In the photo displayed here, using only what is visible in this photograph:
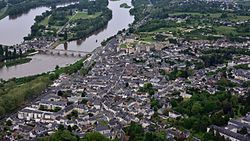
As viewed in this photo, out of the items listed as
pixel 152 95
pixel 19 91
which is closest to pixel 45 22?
pixel 19 91

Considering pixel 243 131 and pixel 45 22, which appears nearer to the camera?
pixel 243 131

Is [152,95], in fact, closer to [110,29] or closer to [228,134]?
[228,134]

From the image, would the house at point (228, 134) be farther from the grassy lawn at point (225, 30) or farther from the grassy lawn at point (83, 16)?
Result: the grassy lawn at point (83, 16)

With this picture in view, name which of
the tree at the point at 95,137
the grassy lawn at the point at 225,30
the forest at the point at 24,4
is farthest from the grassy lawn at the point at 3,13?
the tree at the point at 95,137

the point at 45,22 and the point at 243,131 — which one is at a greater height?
the point at 45,22

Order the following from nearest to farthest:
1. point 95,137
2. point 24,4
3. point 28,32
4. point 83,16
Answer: point 95,137 < point 28,32 < point 83,16 < point 24,4

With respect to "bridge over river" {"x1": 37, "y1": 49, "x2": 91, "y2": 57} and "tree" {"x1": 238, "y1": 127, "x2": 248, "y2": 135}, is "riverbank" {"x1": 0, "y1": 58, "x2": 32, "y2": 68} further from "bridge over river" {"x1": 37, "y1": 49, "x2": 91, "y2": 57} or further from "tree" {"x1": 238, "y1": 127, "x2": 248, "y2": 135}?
"tree" {"x1": 238, "y1": 127, "x2": 248, "y2": 135}

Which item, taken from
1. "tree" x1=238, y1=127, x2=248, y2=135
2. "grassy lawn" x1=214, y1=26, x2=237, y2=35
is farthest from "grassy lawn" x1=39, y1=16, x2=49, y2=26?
"tree" x1=238, y1=127, x2=248, y2=135

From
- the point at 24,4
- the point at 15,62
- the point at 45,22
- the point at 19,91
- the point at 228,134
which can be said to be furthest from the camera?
the point at 24,4

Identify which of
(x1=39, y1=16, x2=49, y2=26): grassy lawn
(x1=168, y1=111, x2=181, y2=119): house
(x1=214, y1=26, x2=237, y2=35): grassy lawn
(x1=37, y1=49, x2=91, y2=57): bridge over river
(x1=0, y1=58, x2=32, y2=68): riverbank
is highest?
(x1=39, y1=16, x2=49, y2=26): grassy lawn
